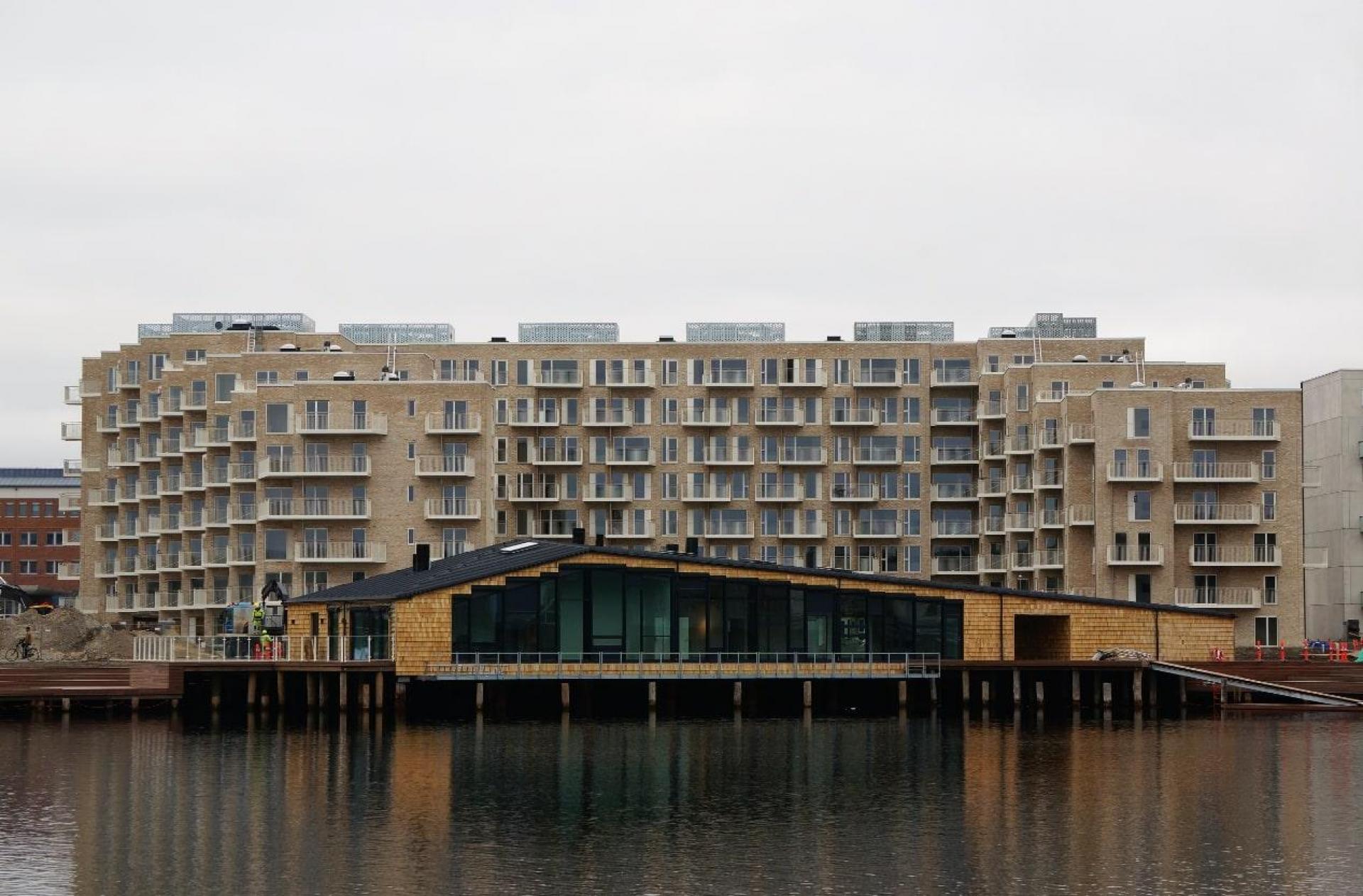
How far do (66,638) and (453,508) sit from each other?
86.5 ft

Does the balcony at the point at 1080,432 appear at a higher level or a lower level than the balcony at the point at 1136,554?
higher

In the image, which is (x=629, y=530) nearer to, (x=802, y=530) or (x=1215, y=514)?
(x=802, y=530)

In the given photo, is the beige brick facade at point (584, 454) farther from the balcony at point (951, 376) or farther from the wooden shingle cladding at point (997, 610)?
the wooden shingle cladding at point (997, 610)

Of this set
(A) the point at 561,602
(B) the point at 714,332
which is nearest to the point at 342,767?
(A) the point at 561,602

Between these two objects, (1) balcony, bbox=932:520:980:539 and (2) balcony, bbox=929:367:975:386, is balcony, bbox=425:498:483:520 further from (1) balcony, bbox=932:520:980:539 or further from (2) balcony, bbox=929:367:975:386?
(2) balcony, bbox=929:367:975:386

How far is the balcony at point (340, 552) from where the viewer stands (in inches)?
4946

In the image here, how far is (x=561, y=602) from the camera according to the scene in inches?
3536

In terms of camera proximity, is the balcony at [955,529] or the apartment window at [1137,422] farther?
the balcony at [955,529]

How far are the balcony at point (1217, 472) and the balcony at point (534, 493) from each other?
46.7 m

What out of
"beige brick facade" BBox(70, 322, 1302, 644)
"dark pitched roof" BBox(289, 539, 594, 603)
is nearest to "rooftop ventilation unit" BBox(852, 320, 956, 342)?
"beige brick facade" BBox(70, 322, 1302, 644)

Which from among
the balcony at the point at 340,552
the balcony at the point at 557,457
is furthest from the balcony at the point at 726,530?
the balcony at the point at 340,552

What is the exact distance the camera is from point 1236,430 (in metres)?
118

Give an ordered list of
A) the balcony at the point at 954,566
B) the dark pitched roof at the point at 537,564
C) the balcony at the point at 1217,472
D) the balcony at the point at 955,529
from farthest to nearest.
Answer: the balcony at the point at 955,529, the balcony at the point at 954,566, the balcony at the point at 1217,472, the dark pitched roof at the point at 537,564

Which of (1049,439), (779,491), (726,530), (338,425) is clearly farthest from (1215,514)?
(338,425)
